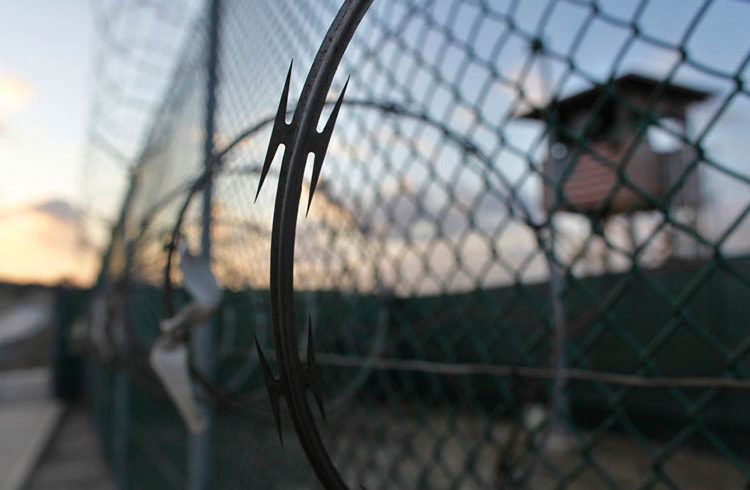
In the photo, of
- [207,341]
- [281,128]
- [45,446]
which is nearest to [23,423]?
[45,446]

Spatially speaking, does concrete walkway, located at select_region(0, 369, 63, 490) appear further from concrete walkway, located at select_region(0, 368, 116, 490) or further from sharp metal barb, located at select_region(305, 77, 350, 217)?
sharp metal barb, located at select_region(305, 77, 350, 217)

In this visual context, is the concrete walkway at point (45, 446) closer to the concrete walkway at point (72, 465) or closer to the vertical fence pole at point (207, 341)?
the concrete walkway at point (72, 465)

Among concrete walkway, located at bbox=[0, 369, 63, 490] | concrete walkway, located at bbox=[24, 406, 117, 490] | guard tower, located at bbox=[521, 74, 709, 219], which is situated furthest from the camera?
concrete walkway, located at bbox=[0, 369, 63, 490]

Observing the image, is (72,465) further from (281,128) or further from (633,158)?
(281,128)

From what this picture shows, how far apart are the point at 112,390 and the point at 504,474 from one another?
4695 millimetres

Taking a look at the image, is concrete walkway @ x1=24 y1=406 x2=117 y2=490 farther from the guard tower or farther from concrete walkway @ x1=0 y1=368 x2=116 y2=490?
the guard tower

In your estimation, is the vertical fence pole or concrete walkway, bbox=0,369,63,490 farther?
concrete walkway, bbox=0,369,63,490

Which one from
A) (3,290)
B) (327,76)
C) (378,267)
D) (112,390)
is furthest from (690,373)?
(3,290)

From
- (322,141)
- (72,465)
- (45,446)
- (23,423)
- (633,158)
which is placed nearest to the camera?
(322,141)

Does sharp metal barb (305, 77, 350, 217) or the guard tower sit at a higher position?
the guard tower

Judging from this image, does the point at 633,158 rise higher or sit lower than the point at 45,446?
higher

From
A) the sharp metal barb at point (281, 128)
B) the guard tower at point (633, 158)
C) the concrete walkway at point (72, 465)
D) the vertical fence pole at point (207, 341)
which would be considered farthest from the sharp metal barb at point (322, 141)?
the concrete walkway at point (72, 465)

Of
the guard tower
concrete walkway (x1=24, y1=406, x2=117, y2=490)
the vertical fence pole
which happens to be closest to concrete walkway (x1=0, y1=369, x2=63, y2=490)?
concrete walkway (x1=24, y1=406, x2=117, y2=490)

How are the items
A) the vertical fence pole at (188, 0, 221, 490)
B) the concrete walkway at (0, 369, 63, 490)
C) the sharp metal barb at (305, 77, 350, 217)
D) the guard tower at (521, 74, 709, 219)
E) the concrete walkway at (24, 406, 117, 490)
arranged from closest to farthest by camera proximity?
the sharp metal barb at (305, 77, 350, 217) < the vertical fence pole at (188, 0, 221, 490) < the guard tower at (521, 74, 709, 219) < the concrete walkway at (24, 406, 117, 490) < the concrete walkway at (0, 369, 63, 490)
